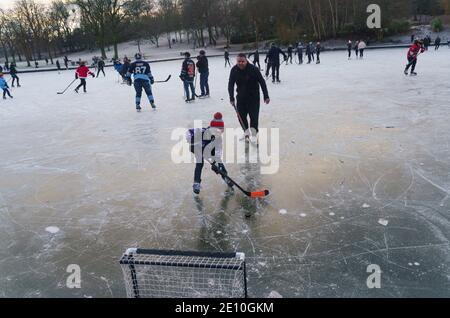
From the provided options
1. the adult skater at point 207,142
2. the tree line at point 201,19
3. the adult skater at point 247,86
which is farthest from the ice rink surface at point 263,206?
the tree line at point 201,19

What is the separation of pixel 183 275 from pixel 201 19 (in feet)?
177

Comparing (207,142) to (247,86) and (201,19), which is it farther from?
(201,19)

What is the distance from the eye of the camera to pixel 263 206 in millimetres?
4262

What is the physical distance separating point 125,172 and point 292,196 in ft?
8.53

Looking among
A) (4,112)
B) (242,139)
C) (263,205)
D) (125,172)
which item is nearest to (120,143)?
(125,172)

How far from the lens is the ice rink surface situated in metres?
3.07

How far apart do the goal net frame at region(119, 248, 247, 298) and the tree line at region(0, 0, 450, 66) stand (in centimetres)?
4075

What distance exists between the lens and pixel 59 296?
2.92m

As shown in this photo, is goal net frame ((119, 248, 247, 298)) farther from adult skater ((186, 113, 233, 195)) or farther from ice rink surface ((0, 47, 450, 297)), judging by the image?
adult skater ((186, 113, 233, 195))

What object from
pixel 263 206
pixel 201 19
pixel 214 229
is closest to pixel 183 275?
pixel 214 229

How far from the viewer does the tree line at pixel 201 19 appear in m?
41.3

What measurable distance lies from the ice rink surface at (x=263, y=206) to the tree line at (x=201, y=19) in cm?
3644

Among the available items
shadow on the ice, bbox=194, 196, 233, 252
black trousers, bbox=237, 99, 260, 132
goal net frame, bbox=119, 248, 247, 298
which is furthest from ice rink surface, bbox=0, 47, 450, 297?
black trousers, bbox=237, 99, 260, 132

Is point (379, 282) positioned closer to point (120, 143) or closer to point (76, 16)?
point (120, 143)
